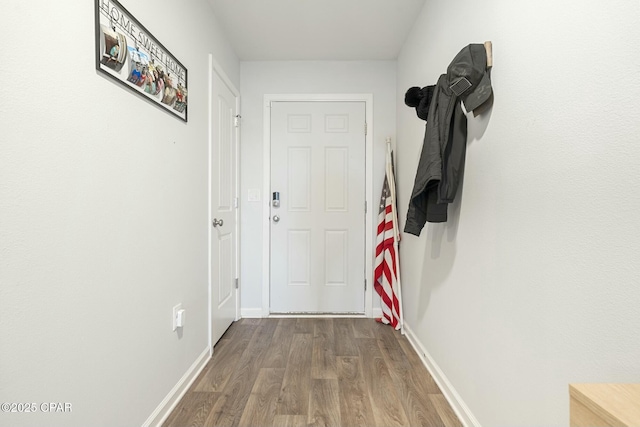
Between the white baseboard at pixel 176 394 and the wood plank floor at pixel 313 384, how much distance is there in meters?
0.03

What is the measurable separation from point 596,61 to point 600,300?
0.60 metres

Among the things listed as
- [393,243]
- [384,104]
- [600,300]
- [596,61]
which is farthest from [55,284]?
[384,104]

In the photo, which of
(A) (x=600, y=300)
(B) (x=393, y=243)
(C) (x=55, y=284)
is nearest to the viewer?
(A) (x=600, y=300)

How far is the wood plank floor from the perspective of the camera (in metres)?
1.52

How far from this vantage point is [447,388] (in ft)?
5.49

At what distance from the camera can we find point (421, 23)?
221 centimetres

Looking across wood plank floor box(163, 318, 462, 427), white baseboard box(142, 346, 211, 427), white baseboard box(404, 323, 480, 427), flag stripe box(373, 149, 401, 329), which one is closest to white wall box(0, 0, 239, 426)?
white baseboard box(142, 346, 211, 427)

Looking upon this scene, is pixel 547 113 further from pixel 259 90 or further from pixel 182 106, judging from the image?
pixel 259 90

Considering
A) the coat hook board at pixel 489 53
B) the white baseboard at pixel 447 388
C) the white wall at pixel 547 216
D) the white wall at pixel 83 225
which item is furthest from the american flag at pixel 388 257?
the white wall at pixel 83 225

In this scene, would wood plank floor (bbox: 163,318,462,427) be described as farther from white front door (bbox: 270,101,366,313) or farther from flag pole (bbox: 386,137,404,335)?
white front door (bbox: 270,101,366,313)

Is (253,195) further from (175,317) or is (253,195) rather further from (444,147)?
(444,147)

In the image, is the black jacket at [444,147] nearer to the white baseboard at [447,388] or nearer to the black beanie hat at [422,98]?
the black beanie hat at [422,98]

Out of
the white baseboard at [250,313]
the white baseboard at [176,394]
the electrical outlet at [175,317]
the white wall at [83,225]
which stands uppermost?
the white wall at [83,225]

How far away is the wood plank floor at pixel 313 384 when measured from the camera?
1520 millimetres
